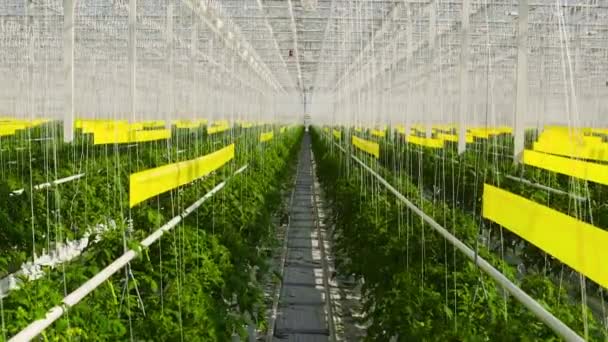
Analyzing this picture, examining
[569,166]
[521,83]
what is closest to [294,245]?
[521,83]

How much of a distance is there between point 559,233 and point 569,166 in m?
4.39

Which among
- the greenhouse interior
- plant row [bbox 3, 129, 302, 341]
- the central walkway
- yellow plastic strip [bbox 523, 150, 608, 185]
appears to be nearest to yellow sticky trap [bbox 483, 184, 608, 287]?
the greenhouse interior

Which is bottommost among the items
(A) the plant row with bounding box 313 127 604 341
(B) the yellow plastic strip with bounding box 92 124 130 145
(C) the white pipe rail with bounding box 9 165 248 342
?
(A) the plant row with bounding box 313 127 604 341

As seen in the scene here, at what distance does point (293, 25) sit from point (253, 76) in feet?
28.2

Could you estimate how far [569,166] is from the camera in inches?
275

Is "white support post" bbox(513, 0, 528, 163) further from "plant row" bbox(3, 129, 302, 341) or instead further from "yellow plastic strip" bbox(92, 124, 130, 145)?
"yellow plastic strip" bbox(92, 124, 130, 145)

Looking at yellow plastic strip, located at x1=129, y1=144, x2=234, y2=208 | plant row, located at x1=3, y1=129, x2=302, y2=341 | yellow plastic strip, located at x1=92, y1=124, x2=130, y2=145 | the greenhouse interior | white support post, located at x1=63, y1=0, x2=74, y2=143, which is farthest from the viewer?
yellow plastic strip, located at x1=92, y1=124, x2=130, y2=145

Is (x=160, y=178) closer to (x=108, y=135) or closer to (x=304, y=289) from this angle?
(x=304, y=289)

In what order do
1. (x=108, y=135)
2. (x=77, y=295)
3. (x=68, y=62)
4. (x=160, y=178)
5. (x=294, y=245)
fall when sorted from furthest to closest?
1. (x=294, y=245)
2. (x=68, y=62)
3. (x=108, y=135)
4. (x=160, y=178)
5. (x=77, y=295)

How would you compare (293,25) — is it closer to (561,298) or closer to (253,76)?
(253,76)

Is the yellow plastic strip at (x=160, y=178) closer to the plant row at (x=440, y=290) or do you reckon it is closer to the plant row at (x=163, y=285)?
the plant row at (x=163, y=285)

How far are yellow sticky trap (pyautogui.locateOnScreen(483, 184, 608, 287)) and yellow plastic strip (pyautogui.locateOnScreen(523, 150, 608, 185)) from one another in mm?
972

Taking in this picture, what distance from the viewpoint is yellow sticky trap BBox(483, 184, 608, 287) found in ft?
8.22

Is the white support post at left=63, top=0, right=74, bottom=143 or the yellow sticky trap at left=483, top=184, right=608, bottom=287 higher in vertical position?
the white support post at left=63, top=0, right=74, bottom=143
